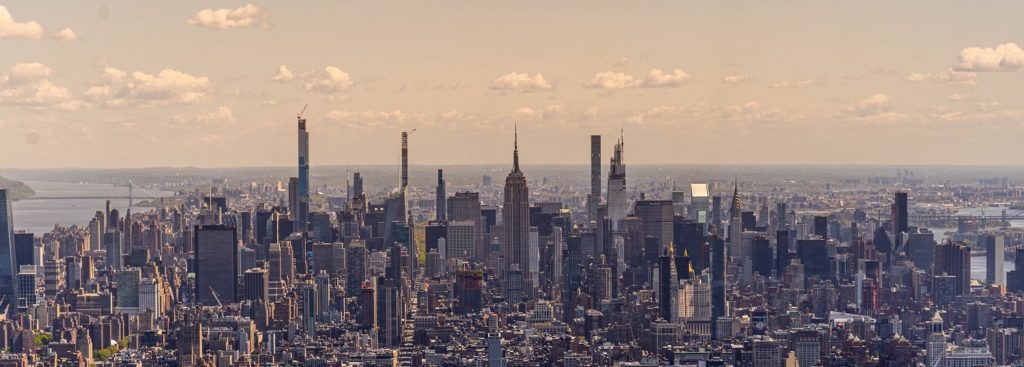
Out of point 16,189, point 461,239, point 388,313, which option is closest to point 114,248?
point 16,189

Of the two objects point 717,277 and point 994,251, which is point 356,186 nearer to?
point 717,277

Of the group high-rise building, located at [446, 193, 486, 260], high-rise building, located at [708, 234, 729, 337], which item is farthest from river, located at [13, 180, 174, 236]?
high-rise building, located at [708, 234, 729, 337]

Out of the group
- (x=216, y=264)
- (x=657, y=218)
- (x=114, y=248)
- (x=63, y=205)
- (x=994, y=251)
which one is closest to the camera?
(x=994, y=251)

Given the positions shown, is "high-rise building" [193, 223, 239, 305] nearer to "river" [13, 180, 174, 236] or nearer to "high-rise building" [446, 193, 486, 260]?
"river" [13, 180, 174, 236]

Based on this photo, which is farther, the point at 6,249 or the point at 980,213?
the point at 6,249

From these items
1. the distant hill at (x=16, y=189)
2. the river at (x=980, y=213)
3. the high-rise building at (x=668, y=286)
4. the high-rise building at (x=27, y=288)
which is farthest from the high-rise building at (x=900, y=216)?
the distant hill at (x=16, y=189)

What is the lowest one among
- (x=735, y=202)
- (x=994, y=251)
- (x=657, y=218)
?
(x=994, y=251)

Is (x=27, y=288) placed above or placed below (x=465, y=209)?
below
